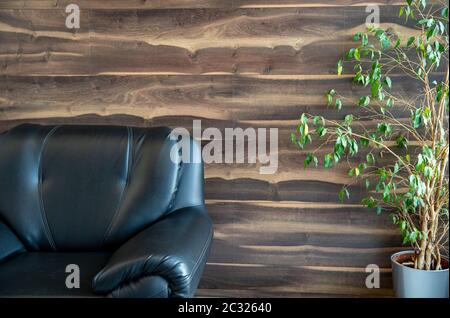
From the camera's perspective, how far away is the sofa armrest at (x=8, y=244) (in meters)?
2.00

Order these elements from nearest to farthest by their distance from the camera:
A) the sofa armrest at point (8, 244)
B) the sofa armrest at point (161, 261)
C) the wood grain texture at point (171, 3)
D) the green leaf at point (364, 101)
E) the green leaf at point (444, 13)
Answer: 1. the sofa armrest at point (161, 261)
2. the sofa armrest at point (8, 244)
3. the green leaf at point (444, 13)
4. the green leaf at point (364, 101)
5. the wood grain texture at point (171, 3)

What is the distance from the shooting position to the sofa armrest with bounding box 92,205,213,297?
5.34 ft

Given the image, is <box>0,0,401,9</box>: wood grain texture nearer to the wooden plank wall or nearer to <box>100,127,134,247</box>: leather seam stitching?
the wooden plank wall

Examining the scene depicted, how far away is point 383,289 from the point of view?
2496 mm

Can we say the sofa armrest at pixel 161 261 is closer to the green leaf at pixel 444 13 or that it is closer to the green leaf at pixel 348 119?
the green leaf at pixel 348 119

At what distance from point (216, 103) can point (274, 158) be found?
410mm

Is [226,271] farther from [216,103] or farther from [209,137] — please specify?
[216,103]

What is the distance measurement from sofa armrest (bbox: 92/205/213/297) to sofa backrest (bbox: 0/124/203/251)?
27cm

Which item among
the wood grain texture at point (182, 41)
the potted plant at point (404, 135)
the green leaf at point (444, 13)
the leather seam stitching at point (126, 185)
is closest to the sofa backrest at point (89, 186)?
the leather seam stitching at point (126, 185)

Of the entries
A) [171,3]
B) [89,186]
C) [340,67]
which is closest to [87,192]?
[89,186]

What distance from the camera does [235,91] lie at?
2430 millimetres

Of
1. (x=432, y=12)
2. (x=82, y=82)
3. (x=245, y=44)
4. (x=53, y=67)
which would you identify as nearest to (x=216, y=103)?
(x=245, y=44)

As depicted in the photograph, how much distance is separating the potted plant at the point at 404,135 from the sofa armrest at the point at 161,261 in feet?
2.42

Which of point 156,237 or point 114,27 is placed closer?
point 156,237
